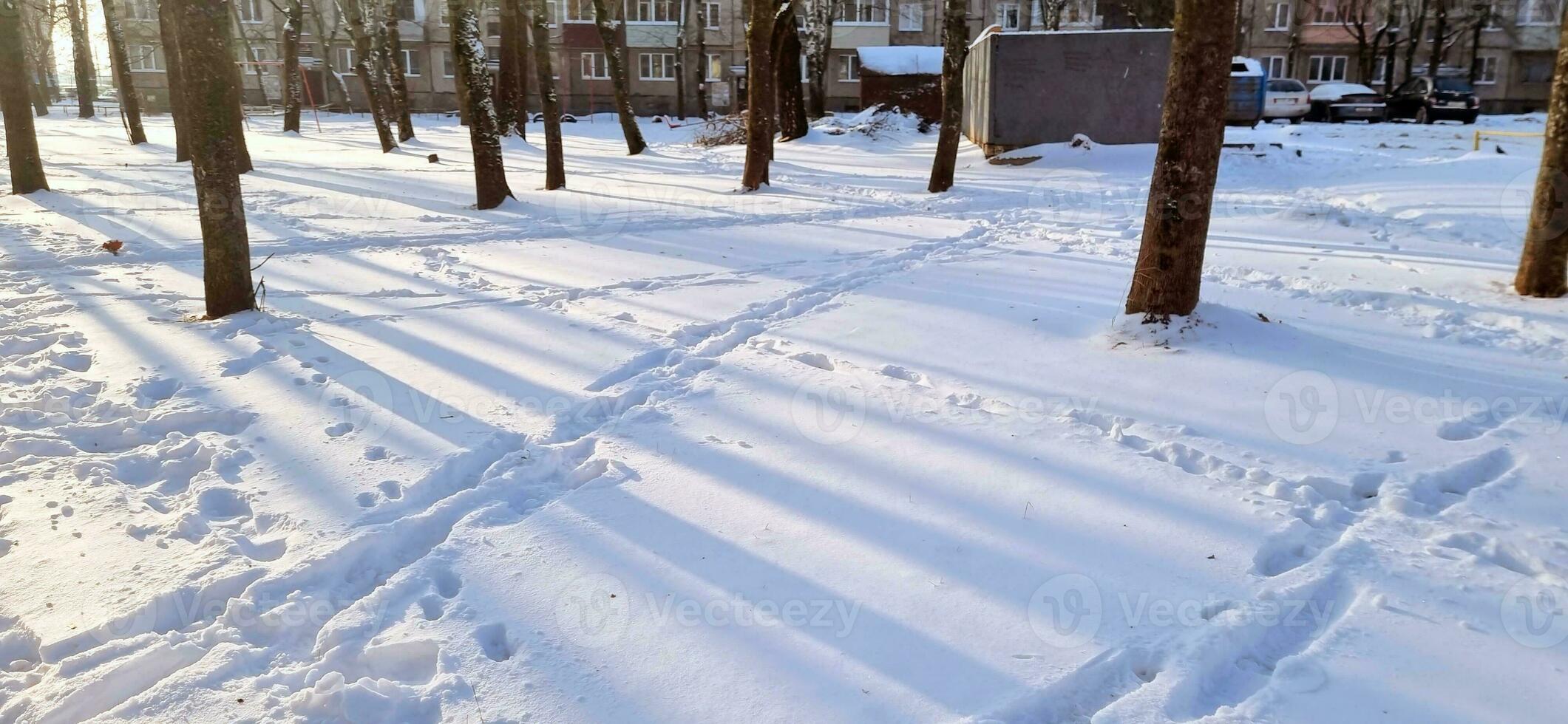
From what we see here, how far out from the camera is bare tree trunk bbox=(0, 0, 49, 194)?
40.5ft

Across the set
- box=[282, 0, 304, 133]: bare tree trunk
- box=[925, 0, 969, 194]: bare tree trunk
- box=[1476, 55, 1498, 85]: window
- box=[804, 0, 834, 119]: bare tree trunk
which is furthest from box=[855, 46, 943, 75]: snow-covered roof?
box=[1476, 55, 1498, 85]: window

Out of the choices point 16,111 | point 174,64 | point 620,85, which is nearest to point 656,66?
point 620,85

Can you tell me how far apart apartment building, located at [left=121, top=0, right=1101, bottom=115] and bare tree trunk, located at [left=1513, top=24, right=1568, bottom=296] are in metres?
39.5

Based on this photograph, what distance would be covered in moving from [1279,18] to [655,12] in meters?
29.5

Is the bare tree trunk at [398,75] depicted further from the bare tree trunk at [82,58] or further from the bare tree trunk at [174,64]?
the bare tree trunk at [82,58]

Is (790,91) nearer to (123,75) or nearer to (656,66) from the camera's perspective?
(123,75)

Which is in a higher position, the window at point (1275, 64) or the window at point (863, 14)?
the window at point (863, 14)

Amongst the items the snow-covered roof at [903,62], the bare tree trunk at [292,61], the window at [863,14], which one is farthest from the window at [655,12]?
the bare tree trunk at [292,61]

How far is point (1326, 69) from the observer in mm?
45688

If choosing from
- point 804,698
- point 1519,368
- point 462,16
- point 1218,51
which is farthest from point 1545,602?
point 462,16

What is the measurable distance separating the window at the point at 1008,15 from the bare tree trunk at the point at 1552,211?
136 ft

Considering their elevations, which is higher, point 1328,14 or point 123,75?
point 1328,14

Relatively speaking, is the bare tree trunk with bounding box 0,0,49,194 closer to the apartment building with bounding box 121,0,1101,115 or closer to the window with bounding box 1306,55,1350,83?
the apartment building with bounding box 121,0,1101,115

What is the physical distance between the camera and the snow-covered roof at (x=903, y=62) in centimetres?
2855
